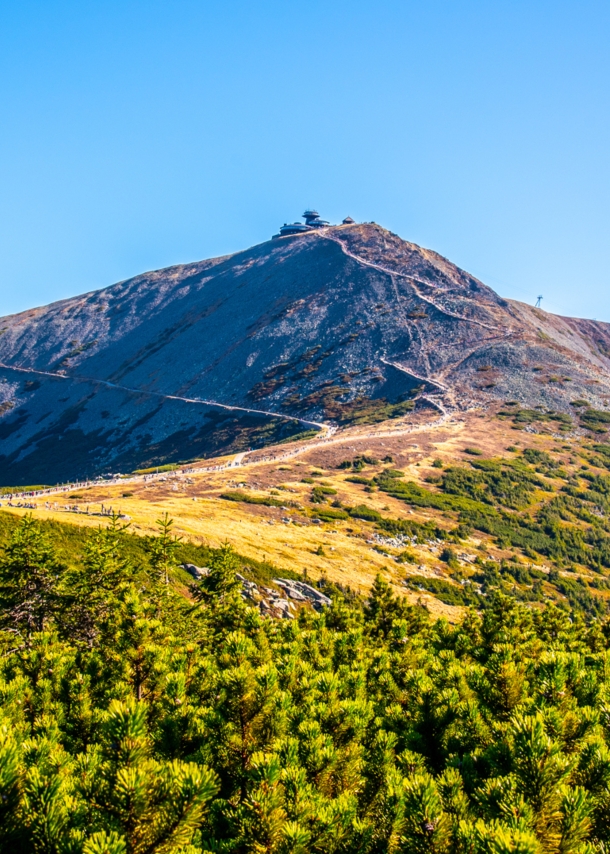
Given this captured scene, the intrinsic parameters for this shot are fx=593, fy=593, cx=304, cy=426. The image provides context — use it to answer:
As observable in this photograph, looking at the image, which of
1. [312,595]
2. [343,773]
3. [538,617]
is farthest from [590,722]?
[312,595]

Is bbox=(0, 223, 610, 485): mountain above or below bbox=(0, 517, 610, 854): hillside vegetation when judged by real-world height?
above

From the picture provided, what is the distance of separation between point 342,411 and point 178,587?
103 m

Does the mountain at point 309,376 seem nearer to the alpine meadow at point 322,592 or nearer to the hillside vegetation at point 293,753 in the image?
the alpine meadow at point 322,592

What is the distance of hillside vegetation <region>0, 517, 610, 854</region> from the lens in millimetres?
4465

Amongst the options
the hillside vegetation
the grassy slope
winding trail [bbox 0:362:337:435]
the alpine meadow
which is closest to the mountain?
winding trail [bbox 0:362:337:435]

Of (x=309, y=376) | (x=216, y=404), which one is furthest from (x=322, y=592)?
(x=309, y=376)

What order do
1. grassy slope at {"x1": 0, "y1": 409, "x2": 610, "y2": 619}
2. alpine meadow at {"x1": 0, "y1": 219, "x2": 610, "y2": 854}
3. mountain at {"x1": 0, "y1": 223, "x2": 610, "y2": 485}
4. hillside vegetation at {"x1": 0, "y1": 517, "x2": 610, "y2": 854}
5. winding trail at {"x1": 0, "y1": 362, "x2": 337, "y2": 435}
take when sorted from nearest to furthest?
hillside vegetation at {"x1": 0, "y1": 517, "x2": 610, "y2": 854}
alpine meadow at {"x1": 0, "y1": 219, "x2": 610, "y2": 854}
grassy slope at {"x1": 0, "y1": 409, "x2": 610, "y2": 619}
winding trail at {"x1": 0, "y1": 362, "x2": 337, "y2": 435}
mountain at {"x1": 0, "y1": 223, "x2": 610, "y2": 485}

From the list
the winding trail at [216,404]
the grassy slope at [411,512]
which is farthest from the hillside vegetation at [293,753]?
the winding trail at [216,404]

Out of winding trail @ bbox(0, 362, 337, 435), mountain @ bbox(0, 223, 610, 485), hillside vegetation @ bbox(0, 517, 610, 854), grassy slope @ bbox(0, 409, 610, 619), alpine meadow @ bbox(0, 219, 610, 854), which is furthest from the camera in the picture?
mountain @ bbox(0, 223, 610, 485)

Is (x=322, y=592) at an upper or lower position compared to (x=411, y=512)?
lower

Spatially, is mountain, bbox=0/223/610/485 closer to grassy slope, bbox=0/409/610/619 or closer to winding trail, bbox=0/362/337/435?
winding trail, bbox=0/362/337/435

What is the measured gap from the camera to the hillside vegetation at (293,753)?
4465 millimetres

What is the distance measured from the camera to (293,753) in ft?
19.8

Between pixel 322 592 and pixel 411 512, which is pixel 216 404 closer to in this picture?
pixel 411 512
